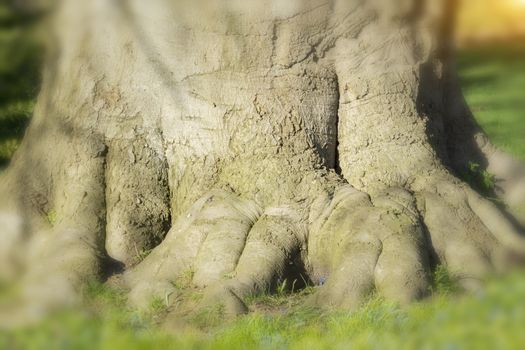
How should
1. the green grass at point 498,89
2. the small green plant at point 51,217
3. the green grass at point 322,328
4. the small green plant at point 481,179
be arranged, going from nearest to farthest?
the green grass at point 322,328 < the small green plant at point 51,217 < the small green plant at point 481,179 < the green grass at point 498,89

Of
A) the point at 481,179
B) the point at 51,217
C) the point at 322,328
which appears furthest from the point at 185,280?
the point at 481,179

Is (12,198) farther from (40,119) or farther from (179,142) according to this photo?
(179,142)

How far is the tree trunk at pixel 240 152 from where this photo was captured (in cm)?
715

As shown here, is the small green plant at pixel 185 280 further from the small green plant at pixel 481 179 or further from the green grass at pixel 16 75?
the green grass at pixel 16 75

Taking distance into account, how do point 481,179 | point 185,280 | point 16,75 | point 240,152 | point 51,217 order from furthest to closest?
point 16,75 < point 481,179 < point 51,217 < point 240,152 < point 185,280

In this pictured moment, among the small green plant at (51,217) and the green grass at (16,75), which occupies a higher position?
the green grass at (16,75)

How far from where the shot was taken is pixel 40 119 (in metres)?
8.65

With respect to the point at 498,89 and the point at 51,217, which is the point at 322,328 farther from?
the point at 498,89

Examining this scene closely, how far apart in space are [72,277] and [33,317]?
182 centimetres

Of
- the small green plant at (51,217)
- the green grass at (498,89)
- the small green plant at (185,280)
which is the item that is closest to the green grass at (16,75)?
the small green plant at (51,217)

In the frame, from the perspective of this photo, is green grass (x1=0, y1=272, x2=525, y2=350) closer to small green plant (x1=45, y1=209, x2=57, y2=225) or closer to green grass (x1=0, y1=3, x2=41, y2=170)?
small green plant (x1=45, y1=209, x2=57, y2=225)

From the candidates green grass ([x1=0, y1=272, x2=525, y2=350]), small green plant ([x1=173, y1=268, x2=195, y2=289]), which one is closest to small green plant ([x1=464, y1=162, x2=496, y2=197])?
green grass ([x1=0, y1=272, x2=525, y2=350])

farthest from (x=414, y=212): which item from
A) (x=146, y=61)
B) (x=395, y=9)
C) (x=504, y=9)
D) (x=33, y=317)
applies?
(x=504, y=9)

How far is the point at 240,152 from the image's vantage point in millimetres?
7699
